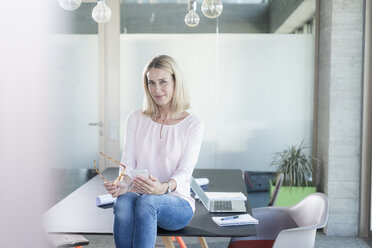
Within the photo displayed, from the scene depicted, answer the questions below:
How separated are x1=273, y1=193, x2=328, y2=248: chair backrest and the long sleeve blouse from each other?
0.53m

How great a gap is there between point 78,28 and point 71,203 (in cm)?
285

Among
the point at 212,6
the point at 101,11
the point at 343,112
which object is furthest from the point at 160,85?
the point at 343,112

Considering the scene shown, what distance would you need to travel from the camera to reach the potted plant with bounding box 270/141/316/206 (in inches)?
186

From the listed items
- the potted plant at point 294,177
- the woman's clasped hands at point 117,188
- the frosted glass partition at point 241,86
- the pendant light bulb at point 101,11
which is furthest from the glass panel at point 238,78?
the woman's clasped hands at point 117,188

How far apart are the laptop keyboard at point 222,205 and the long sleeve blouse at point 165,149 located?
0.17 meters

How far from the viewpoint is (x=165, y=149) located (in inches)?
101

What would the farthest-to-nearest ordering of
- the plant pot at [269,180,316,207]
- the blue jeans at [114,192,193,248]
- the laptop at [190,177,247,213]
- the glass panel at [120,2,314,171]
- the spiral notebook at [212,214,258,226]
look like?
the glass panel at [120,2,314,171]
the plant pot at [269,180,316,207]
the laptop at [190,177,247,213]
the spiral notebook at [212,214,258,226]
the blue jeans at [114,192,193,248]

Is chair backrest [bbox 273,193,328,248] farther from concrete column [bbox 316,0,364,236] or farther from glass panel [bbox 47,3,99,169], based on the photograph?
glass panel [bbox 47,3,99,169]

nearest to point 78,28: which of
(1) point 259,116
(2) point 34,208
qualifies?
(1) point 259,116

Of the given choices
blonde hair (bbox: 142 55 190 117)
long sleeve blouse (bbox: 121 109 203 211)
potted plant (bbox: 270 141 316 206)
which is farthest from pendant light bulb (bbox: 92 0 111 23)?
potted plant (bbox: 270 141 316 206)

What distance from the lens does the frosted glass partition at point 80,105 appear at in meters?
5.14

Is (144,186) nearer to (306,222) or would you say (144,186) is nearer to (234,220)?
(234,220)

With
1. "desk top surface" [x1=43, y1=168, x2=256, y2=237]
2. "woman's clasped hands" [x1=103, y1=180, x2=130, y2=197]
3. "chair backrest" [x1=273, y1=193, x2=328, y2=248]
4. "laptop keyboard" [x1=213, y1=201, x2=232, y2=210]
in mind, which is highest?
"woman's clasped hands" [x1=103, y1=180, x2=130, y2=197]

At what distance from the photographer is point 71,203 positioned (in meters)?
2.73
